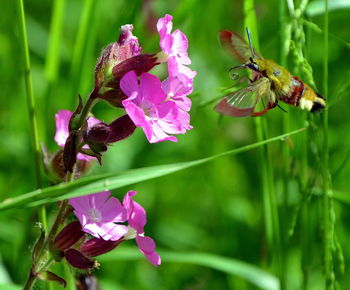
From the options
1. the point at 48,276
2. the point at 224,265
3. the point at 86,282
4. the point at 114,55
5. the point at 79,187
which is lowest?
the point at 224,265

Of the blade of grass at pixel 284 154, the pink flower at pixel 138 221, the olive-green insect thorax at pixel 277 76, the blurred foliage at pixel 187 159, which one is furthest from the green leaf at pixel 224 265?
the olive-green insect thorax at pixel 277 76

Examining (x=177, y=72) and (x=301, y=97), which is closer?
(x=177, y=72)

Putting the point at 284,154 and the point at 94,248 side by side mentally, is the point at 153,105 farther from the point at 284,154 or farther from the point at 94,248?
the point at 284,154

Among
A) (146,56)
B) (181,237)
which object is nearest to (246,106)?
(146,56)

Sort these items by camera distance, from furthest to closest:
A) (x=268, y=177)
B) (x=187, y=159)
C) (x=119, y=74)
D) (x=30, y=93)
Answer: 1. (x=187, y=159)
2. (x=268, y=177)
3. (x=30, y=93)
4. (x=119, y=74)

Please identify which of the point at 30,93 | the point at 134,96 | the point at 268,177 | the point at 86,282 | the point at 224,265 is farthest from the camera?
the point at 224,265

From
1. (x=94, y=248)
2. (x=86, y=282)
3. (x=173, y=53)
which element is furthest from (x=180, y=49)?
(x=86, y=282)

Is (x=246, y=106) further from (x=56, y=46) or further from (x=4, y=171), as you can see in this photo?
(x=4, y=171)

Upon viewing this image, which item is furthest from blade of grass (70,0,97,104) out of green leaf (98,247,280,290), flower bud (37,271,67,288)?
flower bud (37,271,67,288)

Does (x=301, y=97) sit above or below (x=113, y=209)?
above
